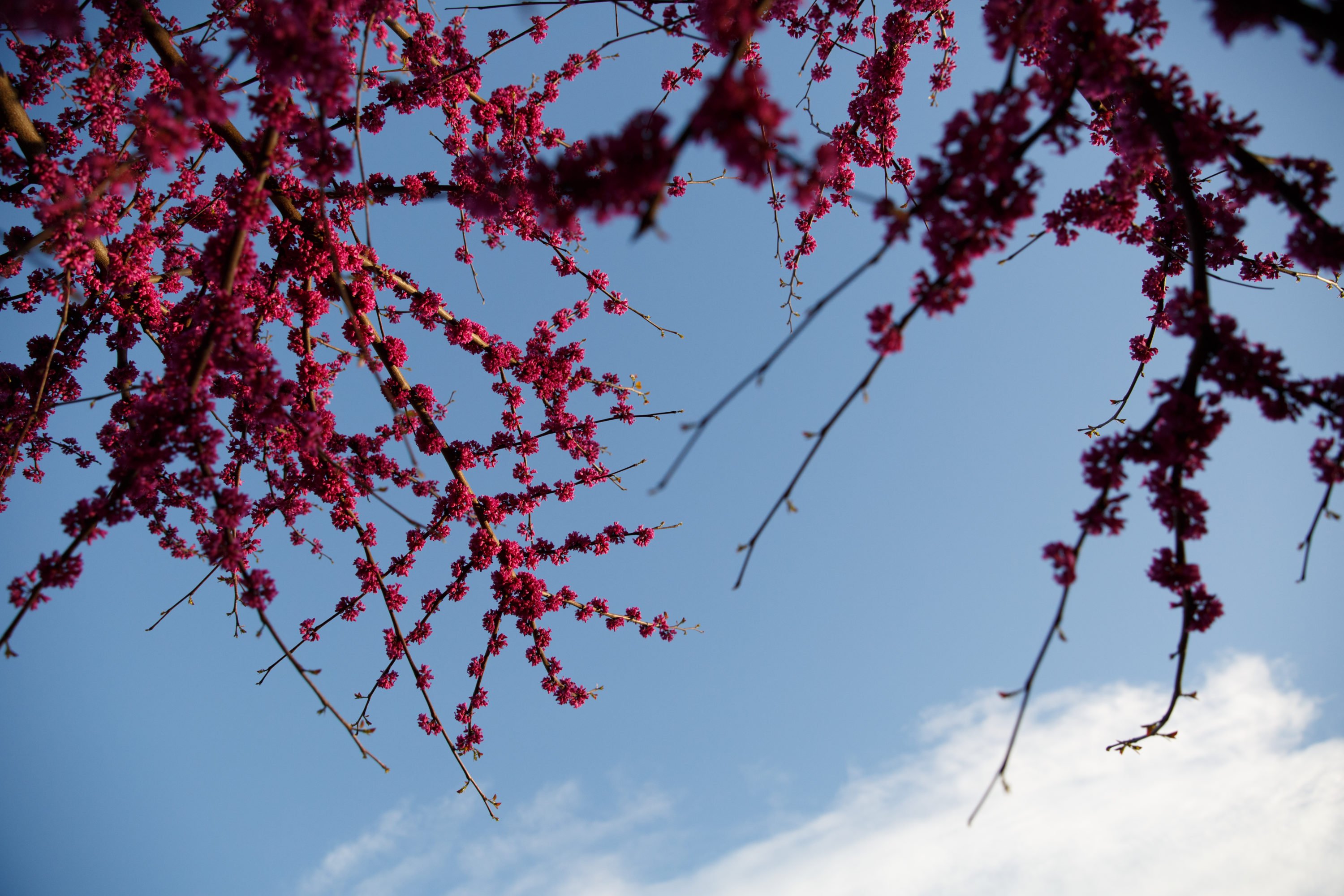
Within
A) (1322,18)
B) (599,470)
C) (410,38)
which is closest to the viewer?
(1322,18)

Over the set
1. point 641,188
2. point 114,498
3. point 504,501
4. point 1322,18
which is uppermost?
point 504,501

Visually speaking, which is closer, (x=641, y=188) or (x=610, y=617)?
(x=641, y=188)

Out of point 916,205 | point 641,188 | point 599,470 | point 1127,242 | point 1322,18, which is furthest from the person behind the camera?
point 599,470

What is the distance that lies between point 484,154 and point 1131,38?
4.68 metres

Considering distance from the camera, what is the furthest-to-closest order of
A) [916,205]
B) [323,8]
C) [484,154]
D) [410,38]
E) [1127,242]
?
[484,154] < [410,38] < [1127,242] < [323,8] < [916,205]

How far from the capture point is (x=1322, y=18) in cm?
186

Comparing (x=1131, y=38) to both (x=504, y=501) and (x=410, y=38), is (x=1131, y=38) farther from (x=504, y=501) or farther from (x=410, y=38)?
(x=504, y=501)

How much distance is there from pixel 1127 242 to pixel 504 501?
5156 mm

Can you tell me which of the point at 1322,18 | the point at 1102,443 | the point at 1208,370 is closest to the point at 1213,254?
the point at 1208,370

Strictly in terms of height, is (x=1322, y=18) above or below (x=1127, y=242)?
below

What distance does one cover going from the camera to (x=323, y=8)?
8.35 ft

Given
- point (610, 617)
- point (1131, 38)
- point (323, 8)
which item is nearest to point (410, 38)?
point (323, 8)

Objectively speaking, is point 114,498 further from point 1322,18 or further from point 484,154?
point 1322,18

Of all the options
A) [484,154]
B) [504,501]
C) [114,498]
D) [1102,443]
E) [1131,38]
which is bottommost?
[1102,443]
